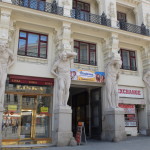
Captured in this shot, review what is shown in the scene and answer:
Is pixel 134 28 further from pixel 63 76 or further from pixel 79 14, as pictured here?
pixel 63 76

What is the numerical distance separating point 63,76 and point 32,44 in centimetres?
300

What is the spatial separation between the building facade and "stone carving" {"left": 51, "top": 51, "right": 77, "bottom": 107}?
449 mm

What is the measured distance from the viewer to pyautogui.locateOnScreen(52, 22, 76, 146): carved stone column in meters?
10.6

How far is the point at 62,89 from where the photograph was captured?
36.8ft

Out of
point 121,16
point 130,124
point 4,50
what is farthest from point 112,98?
point 121,16

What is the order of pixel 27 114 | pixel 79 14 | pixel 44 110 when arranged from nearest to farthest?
pixel 27 114 → pixel 44 110 → pixel 79 14

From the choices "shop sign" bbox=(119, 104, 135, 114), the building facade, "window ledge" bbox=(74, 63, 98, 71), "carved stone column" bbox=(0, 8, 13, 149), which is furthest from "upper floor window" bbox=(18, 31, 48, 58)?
"shop sign" bbox=(119, 104, 135, 114)

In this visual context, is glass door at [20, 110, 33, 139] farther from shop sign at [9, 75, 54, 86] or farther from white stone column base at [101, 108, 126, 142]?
white stone column base at [101, 108, 126, 142]

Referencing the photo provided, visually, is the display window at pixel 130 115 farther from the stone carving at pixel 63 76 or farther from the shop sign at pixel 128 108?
the stone carving at pixel 63 76

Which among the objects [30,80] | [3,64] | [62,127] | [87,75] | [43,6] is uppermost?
[43,6]

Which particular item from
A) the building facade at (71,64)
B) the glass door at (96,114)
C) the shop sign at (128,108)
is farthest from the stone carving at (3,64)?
the shop sign at (128,108)

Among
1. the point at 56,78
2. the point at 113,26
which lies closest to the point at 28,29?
A: the point at 56,78

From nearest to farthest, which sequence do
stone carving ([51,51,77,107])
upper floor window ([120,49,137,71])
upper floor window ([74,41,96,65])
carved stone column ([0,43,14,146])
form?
carved stone column ([0,43,14,146]), stone carving ([51,51,77,107]), upper floor window ([74,41,96,65]), upper floor window ([120,49,137,71])

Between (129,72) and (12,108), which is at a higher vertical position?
(129,72)
